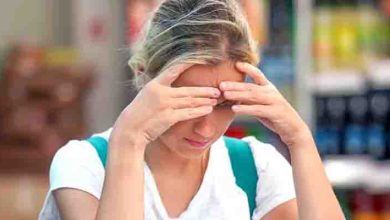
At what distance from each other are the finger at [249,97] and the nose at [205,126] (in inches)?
2.4

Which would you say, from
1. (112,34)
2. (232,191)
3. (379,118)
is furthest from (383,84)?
(232,191)

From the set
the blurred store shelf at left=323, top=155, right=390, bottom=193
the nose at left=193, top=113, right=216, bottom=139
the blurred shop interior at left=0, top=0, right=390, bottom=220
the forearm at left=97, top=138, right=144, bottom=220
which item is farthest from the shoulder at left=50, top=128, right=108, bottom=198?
the blurred store shelf at left=323, top=155, right=390, bottom=193

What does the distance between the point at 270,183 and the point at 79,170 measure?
1.30ft

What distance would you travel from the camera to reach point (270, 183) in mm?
2523

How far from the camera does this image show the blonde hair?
2.33 m

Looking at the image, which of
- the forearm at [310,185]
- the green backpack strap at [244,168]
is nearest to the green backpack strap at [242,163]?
the green backpack strap at [244,168]

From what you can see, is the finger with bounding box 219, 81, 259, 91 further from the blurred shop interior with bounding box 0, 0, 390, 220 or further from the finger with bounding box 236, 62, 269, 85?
the blurred shop interior with bounding box 0, 0, 390, 220

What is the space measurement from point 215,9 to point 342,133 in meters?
3.01

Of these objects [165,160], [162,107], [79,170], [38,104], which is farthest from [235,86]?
[38,104]

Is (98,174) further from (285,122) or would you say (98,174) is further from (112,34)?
(112,34)

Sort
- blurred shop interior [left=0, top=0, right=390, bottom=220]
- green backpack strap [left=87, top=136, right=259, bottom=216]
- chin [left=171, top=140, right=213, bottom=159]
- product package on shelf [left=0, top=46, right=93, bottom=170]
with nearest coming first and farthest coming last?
1. chin [left=171, top=140, right=213, bottom=159]
2. green backpack strap [left=87, top=136, right=259, bottom=216]
3. blurred shop interior [left=0, top=0, right=390, bottom=220]
4. product package on shelf [left=0, top=46, right=93, bottom=170]

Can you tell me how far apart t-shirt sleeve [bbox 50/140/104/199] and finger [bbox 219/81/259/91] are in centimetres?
33

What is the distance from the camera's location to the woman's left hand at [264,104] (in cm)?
232

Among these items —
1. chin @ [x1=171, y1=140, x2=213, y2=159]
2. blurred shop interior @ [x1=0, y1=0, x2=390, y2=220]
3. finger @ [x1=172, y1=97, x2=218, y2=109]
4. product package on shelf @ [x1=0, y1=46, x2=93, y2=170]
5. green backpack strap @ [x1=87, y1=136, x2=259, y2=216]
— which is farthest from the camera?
product package on shelf @ [x1=0, y1=46, x2=93, y2=170]
